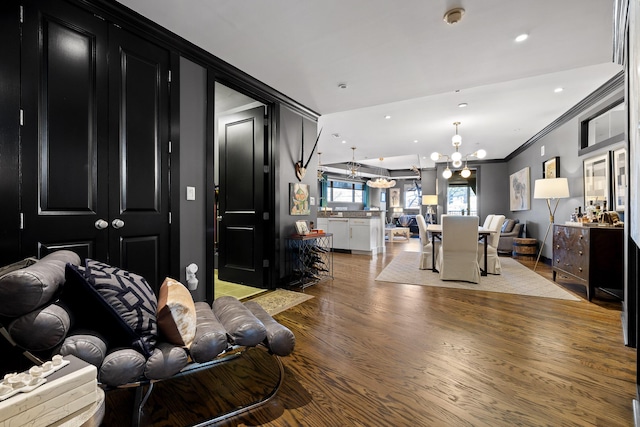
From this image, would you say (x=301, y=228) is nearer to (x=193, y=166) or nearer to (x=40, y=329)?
(x=193, y=166)

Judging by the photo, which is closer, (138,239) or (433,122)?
(138,239)

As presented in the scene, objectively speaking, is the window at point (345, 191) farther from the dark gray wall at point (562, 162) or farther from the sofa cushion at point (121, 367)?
the sofa cushion at point (121, 367)

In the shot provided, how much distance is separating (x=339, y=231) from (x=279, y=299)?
13.0 feet

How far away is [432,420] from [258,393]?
3.16ft

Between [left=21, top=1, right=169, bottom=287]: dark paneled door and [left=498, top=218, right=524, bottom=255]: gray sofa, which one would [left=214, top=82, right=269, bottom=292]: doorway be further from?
[left=498, top=218, right=524, bottom=255]: gray sofa

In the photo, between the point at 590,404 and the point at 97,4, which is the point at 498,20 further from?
the point at 97,4

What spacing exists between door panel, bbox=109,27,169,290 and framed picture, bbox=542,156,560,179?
6557 mm

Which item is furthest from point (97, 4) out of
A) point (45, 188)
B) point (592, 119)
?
point (592, 119)

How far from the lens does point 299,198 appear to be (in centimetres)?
407

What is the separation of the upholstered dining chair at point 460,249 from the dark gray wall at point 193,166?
3.36 metres

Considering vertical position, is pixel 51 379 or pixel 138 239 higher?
pixel 138 239

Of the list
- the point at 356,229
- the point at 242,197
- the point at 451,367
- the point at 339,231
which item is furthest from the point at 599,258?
the point at 339,231

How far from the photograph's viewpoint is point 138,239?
2207 millimetres

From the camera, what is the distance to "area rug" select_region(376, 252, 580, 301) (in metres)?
3.63
